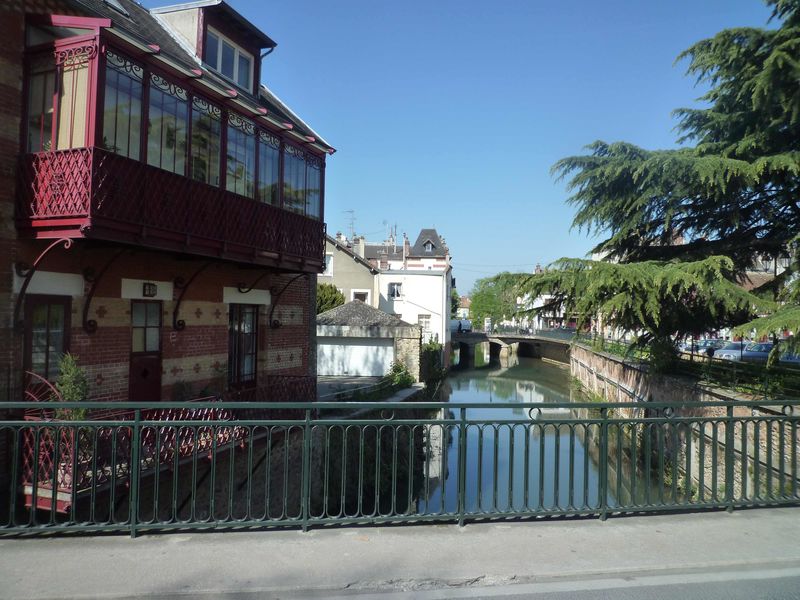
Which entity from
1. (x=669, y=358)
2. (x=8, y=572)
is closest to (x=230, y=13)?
(x=8, y=572)

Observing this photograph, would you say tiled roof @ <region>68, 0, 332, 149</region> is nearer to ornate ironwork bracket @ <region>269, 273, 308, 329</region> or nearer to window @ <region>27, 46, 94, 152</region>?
window @ <region>27, 46, 94, 152</region>

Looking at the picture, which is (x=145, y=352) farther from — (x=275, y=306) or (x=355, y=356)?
(x=355, y=356)

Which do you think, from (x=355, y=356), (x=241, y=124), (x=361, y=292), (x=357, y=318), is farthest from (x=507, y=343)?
(x=241, y=124)

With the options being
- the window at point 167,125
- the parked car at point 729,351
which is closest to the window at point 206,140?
the window at point 167,125

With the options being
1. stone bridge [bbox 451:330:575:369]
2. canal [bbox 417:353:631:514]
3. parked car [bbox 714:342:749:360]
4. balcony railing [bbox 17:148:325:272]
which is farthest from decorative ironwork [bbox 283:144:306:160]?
stone bridge [bbox 451:330:575:369]

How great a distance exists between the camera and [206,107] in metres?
9.31

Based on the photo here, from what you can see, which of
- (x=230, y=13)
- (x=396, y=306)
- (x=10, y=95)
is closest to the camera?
(x=10, y=95)

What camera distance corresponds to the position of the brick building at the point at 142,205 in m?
7.04

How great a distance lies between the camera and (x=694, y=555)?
4.54 m

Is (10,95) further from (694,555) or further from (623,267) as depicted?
(623,267)

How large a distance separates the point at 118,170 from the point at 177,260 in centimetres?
237

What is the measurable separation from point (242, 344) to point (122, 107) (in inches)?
212

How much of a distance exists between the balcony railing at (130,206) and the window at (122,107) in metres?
0.38

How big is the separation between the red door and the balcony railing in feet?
4.52
